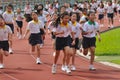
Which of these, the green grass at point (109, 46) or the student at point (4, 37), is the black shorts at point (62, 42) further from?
the green grass at point (109, 46)

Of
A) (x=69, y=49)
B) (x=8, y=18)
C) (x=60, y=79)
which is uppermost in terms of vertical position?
(x=8, y=18)

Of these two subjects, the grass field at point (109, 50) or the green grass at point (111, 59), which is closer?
the green grass at point (111, 59)

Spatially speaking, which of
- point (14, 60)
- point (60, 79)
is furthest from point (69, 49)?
point (14, 60)

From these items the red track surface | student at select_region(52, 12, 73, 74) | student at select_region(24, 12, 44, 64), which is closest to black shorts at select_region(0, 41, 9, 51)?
the red track surface

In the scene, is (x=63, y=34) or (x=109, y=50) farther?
(x=109, y=50)

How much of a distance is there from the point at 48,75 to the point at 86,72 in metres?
1.40

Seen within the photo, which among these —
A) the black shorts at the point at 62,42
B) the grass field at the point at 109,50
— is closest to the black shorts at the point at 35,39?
the black shorts at the point at 62,42

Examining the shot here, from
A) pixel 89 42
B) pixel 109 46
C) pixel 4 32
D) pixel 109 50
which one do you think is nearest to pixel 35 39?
pixel 4 32

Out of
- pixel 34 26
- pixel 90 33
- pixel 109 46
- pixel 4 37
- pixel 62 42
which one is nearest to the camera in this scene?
pixel 62 42

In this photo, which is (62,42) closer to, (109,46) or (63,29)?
(63,29)

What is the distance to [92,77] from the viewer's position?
12.9 meters

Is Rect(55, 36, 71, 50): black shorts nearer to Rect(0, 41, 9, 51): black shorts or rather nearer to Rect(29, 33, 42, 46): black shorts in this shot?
Rect(0, 41, 9, 51): black shorts

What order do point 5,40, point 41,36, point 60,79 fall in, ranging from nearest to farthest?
point 60,79 < point 5,40 < point 41,36

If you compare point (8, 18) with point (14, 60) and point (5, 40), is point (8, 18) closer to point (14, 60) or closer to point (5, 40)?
point (14, 60)
